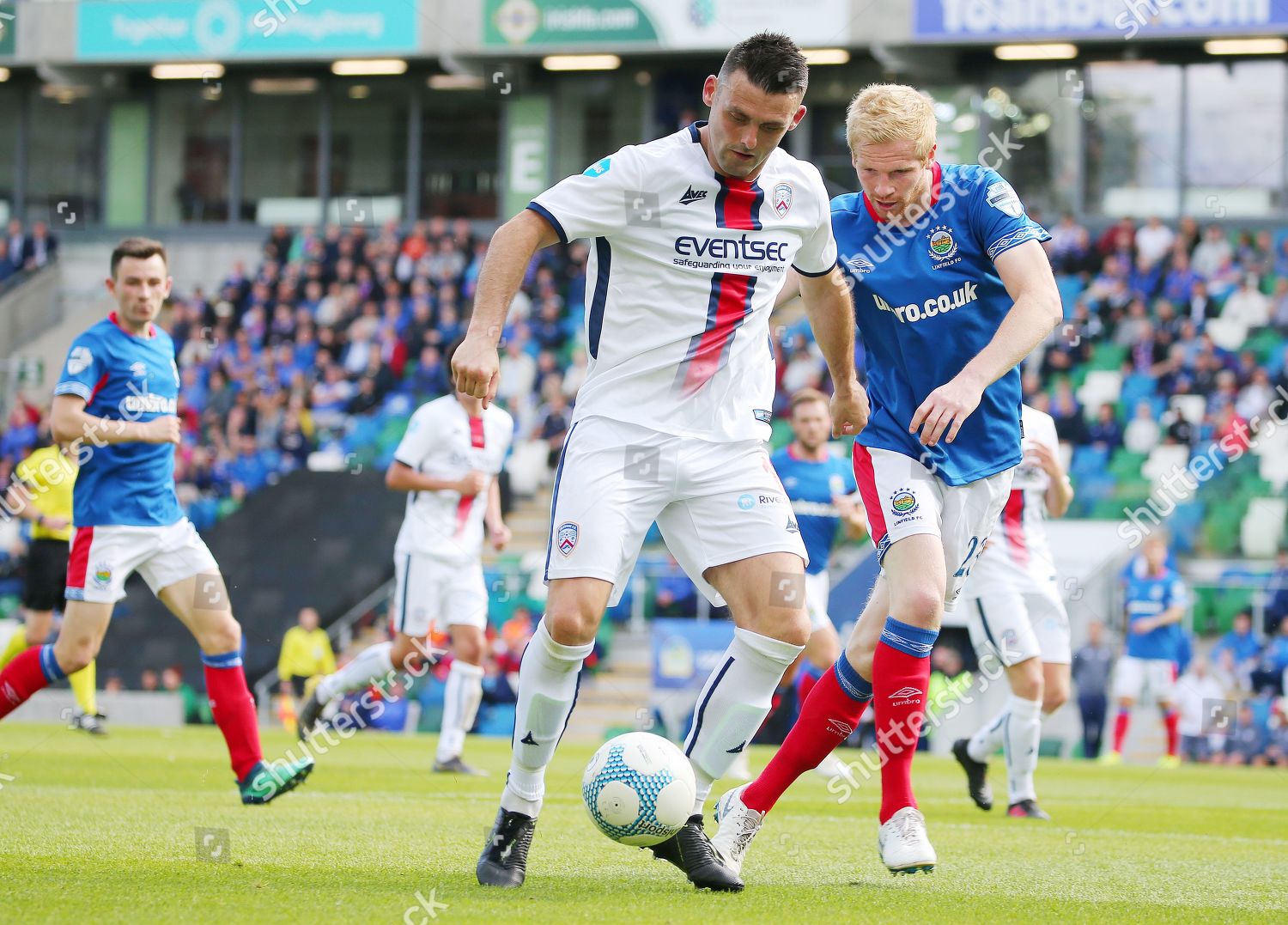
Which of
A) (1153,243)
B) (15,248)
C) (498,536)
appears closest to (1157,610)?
(498,536)

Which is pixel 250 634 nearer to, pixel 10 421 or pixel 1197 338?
pixel 10 421

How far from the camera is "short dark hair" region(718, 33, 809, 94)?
4.60m

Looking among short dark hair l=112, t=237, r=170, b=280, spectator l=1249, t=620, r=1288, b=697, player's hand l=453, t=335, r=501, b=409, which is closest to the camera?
player's hand l=453, t=335, r=501, b=409

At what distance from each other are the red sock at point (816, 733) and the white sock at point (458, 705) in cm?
538

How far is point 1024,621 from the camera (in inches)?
345

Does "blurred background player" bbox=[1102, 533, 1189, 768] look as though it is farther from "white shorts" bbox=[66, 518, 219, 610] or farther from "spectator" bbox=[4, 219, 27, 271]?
"spectator" bbox=[4, 219, 27, 271]

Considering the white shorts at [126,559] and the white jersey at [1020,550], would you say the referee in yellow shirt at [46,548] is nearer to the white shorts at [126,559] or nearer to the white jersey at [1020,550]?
the white shorts at [126,559]

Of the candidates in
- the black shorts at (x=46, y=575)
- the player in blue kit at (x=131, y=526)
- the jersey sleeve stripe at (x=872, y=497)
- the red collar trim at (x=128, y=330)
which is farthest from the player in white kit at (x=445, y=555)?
the jersey sleeve stripe at (x=872, y=497)

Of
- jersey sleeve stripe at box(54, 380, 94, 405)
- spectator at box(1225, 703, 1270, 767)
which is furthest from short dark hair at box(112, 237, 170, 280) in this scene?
spectator at box(1225, 703, 1270, 767)

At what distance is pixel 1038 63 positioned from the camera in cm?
2556

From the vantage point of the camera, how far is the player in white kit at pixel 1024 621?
8.57 metres

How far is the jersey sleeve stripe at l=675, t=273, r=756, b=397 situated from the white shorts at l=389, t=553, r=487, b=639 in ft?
20.8

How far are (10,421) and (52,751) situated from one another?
13.0 metres

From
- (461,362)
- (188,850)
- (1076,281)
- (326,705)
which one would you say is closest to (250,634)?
(326,705)
